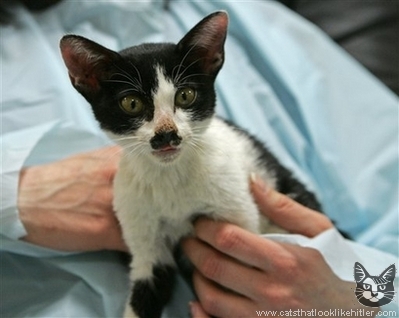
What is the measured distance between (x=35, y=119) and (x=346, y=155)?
701 millimetres

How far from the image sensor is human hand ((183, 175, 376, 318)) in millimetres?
955

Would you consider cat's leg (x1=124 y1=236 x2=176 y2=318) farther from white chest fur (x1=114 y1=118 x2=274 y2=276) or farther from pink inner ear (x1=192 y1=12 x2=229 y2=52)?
pink inner ear (x1=192 y1=12 x2=229 y2=52)

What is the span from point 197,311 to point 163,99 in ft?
1.29

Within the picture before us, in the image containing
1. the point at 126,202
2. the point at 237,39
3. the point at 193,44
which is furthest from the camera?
the point at 237,39

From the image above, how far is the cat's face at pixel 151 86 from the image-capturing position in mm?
820

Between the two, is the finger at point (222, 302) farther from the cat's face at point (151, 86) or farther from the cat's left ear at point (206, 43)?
the cat's left ear at point (206, 43)

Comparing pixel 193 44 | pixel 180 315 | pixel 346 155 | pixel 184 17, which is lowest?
pixel 180 315

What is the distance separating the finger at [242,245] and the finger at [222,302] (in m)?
0.07

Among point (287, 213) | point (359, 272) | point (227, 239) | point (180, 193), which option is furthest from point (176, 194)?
point (359, 272)

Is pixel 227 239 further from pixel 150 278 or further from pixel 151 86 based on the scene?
pixel 151 86

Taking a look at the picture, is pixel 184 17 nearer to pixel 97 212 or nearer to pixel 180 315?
pixel 97 212

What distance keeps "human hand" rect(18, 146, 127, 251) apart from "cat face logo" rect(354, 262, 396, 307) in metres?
0.43

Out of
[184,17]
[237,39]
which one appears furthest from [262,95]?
[184,17]

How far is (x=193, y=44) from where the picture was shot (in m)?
0.86
